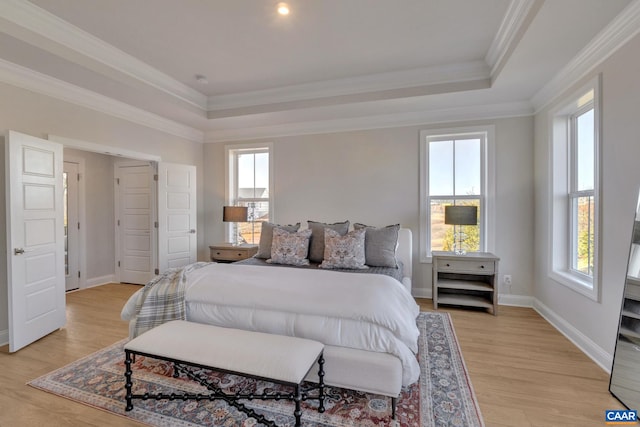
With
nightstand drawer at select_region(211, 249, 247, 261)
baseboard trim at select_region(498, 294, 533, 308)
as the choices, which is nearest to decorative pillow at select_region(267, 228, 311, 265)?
nightstand drawer at select_region(211, 249, 247, 261)

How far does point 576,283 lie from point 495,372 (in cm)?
131

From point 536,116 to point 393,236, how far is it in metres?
2.37

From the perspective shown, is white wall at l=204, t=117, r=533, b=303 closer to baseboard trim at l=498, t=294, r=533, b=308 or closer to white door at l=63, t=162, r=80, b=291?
baseboard trim at l=498, t=294, r=533, b=308

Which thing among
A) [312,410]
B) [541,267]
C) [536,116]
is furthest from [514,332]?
[536,116]

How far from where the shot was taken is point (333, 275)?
245 centimetres

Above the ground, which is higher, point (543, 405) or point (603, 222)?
point (603, 222)

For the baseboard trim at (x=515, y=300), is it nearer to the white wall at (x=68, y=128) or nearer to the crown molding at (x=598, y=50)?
the crown molding at (x=598, y=50)

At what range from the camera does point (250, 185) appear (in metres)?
5.03

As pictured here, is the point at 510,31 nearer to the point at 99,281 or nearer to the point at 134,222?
the point at 134,222

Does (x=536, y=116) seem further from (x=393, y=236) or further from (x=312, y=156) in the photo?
(x=312, y=156)

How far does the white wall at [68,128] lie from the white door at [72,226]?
216 millimetres

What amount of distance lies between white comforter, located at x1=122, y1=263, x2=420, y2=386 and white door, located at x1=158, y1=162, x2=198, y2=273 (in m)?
2.02

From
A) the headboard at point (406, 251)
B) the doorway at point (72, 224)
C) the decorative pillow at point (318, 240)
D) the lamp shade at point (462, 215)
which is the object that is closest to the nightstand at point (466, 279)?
the headboard at point (406, 251)

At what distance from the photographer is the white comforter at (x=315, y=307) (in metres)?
1.84
